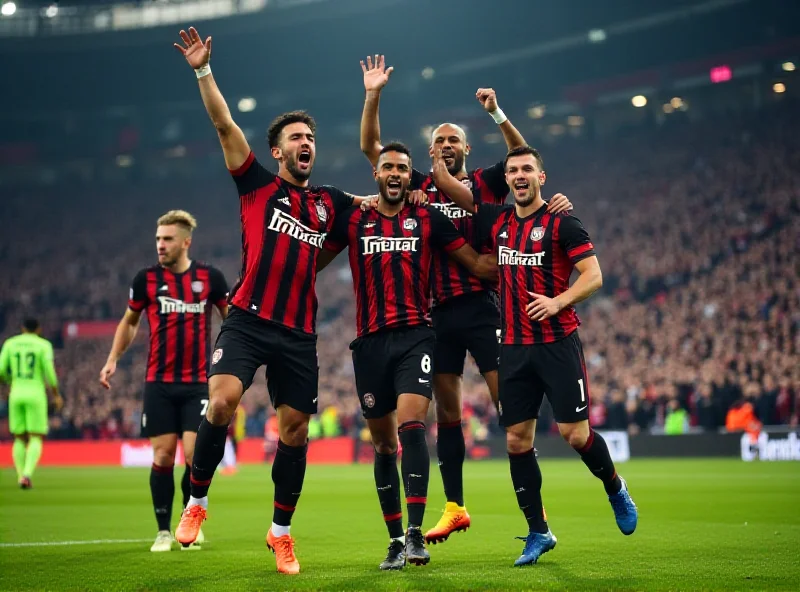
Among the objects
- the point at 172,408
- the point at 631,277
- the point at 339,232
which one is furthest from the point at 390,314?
the point at 631,277

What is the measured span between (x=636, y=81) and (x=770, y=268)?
48.0 ft

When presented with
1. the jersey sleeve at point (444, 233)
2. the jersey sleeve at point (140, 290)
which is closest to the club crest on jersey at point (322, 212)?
the jersey sleeve at point (444, 233)

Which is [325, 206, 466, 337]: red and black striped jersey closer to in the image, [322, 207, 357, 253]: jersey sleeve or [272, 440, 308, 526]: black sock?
[322, 207, 357, 253]: jersey sleeve

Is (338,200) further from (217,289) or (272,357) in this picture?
(217,289)

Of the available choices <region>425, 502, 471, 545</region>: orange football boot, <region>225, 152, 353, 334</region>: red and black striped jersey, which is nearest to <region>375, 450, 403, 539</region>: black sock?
<region>425, 502, 471, 545</region>: orange football boot

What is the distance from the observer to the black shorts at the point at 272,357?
269 inches

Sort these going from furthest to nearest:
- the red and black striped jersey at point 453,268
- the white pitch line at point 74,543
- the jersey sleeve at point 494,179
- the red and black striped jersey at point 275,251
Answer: the white pitch line at point 74,543 → the jersey sleeve at point 494,179 → the red and black striped jersey at point 453,268 → the red and black striped jersey at point 275,251

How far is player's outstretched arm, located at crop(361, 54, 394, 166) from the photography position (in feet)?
25.1

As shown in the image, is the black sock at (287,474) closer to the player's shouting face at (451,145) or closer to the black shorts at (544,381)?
the black shorts at (544,381)

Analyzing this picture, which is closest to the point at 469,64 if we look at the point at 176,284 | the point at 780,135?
the point at 780,135

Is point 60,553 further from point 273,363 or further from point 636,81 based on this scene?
point 636,81

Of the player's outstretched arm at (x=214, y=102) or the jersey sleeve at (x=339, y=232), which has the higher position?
the player's outstretched arm at (x=214, y=102)

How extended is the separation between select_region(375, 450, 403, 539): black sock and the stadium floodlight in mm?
42169

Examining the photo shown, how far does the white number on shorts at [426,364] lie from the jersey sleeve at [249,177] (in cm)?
158
